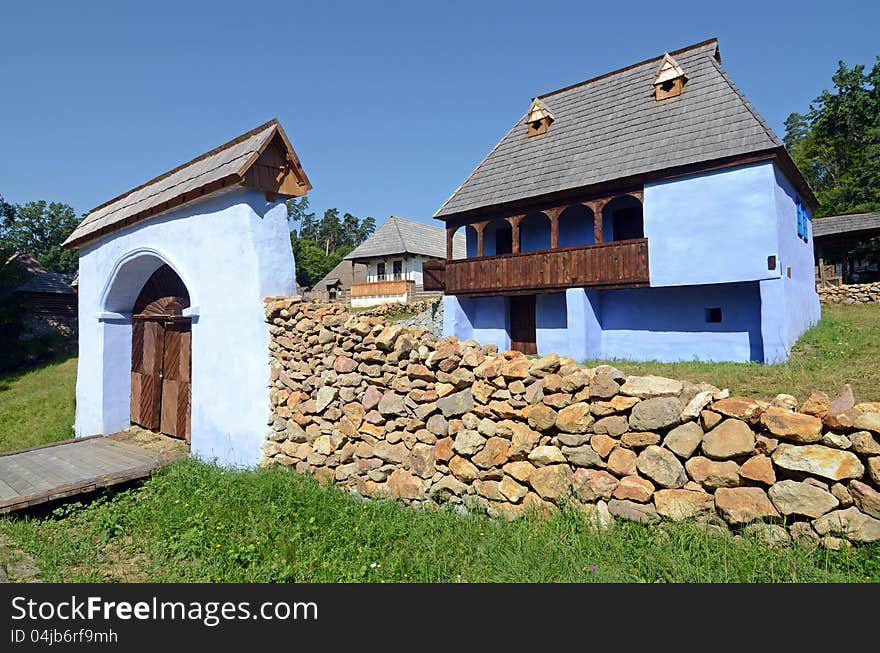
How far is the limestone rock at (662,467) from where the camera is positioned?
12.4 feet

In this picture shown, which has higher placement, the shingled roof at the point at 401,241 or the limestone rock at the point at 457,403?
the shingled roof at the point at 401,241

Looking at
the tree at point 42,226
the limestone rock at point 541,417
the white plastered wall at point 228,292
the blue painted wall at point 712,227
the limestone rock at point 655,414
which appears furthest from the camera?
the tree at point 42,226

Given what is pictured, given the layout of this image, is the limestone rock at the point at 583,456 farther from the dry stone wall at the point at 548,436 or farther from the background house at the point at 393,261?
the background house at the point at 393,261

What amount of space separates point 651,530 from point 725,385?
380 cm

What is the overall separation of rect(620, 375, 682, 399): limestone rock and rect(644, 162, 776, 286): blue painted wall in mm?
8210

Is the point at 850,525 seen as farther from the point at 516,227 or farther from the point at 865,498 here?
the point at 516,227

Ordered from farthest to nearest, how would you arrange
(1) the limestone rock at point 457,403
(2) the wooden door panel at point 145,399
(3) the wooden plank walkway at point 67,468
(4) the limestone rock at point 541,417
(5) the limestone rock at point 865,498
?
(2) the wooden door panel at point 145,399 < (3) the wooden plank walkway at point 67,468 < (1) the limestone rock at point 457,403 < (4) the limestone rock at point 541,417 < (5) the limestone rock at point 865,498

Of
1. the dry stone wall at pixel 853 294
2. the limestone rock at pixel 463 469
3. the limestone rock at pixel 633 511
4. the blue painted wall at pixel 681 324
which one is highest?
the dry stone wall at pixel 853 294

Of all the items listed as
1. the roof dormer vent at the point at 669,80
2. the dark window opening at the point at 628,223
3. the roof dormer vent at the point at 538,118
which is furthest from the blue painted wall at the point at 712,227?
the roof dormer vent at the point at 538,118

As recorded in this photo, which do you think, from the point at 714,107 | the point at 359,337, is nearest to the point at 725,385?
the point at 359,337

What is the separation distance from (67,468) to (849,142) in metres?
41.4

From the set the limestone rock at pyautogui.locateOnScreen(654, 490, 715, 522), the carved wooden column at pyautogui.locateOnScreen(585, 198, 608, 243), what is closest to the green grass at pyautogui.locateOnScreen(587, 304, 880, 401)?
the limestone rock at pyautogui.locateOnScreen(654, 490, 715, 522)

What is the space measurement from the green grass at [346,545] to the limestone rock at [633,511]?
69 mm

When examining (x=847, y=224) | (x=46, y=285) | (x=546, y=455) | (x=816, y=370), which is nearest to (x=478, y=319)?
(x=816, y=370)
